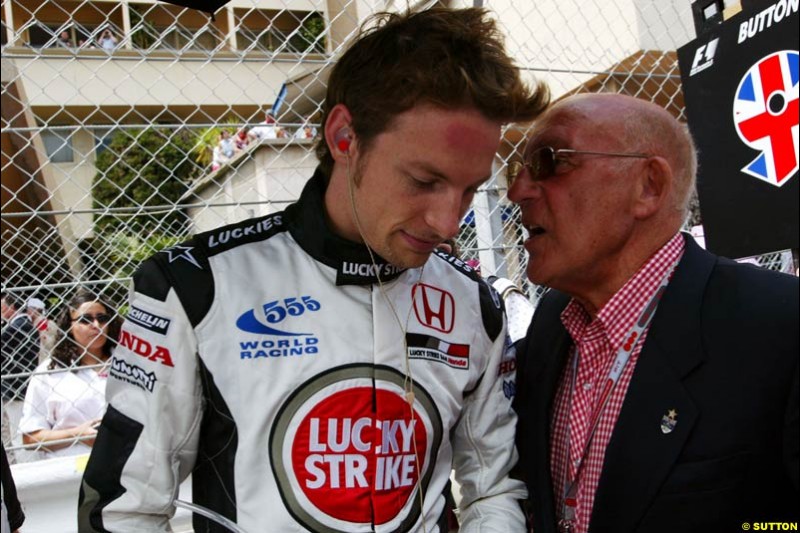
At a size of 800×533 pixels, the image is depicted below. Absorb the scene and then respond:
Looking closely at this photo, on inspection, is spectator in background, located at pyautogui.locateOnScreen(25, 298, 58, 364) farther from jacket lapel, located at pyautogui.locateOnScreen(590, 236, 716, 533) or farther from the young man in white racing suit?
jacket lapel, located at pyautogui.locateOnScreen(590, 236, 716, 533)

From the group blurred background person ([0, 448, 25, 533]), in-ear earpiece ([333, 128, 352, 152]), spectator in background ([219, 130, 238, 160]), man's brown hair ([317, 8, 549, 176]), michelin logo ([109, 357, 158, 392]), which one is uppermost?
A: spectator in background ([219, 130, 238, 160])

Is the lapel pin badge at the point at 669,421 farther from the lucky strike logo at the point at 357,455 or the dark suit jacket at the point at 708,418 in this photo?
the lucky strike logo at the point at 357,455

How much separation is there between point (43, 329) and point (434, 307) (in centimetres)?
474

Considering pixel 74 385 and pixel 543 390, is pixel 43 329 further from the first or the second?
pixel 543 390

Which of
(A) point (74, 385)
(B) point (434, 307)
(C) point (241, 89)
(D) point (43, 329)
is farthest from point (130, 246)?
(B) point (434, 307)

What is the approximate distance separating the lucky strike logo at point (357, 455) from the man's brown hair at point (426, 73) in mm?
501

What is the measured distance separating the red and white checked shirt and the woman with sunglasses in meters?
2.61

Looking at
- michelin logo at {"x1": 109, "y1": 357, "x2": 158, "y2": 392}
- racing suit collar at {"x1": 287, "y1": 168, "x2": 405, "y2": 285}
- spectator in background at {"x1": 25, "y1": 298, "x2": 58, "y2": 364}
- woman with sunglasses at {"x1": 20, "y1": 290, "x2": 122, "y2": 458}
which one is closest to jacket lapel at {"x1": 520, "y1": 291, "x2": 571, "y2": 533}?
racing suit collar at {"x1": 287, "y1": 168, "x2": 405, "y2": 285}

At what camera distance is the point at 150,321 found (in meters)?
1.43

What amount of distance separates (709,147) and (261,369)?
4.73 ft

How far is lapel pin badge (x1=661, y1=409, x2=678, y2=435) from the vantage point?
165cm

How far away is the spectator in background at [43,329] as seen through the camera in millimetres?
5320

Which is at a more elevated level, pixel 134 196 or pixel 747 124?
pixel 134 196

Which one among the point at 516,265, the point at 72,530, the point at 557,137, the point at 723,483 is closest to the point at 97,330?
the point at 72,530
